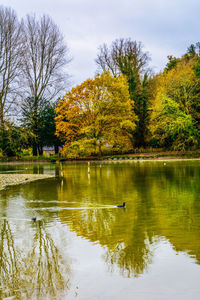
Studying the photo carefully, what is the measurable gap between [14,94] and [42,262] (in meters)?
11.1

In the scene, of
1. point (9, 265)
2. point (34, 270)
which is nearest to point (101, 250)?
point (34, 270)

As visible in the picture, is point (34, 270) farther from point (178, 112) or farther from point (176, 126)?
point (178, 112)

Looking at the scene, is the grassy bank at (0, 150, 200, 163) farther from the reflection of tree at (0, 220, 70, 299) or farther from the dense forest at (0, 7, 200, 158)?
Answer: the reflection of tree at (0, 220, 70, 299)

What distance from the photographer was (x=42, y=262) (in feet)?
Answer: 16.1

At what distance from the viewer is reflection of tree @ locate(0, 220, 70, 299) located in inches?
153

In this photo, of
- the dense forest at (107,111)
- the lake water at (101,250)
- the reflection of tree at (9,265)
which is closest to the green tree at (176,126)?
the dense forest at (107,111)

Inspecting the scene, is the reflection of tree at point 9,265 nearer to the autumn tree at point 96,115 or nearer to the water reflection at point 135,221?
the water reflection at point 135,221

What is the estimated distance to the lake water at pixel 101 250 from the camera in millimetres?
3936

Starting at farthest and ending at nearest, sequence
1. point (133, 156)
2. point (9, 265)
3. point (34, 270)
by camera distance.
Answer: point (133, 156) < point (9, 265) < point (34, 270)

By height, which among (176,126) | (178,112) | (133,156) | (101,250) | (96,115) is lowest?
(101,250)

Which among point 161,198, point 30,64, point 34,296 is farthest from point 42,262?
point 30,64

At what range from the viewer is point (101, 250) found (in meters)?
5.44

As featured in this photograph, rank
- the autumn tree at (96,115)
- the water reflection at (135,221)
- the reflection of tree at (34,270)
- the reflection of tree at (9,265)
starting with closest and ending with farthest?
1. the reflection of tree at (34,270)
2. the reflection of tree at (9,265)
3. the water reflection at (135,221)
4. the autumn tree at (96,115)

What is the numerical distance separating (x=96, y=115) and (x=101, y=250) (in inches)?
1503
